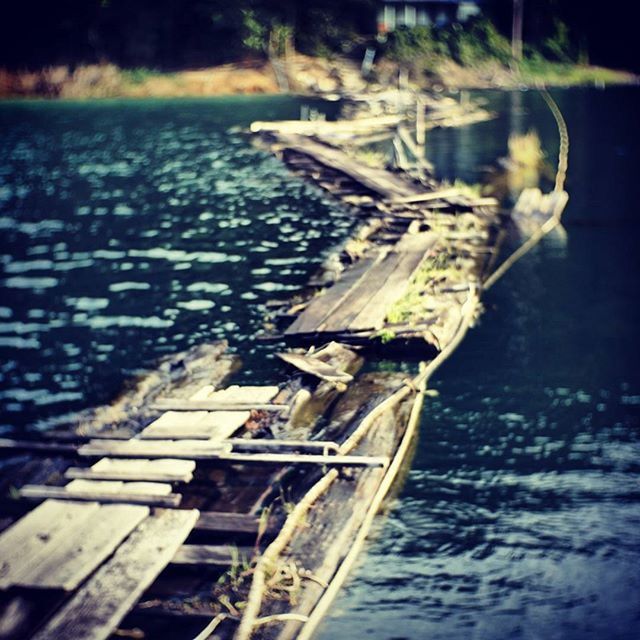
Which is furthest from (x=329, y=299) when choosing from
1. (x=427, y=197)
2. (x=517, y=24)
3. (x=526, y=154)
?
(x=517, y=24)

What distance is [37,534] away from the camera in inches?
322

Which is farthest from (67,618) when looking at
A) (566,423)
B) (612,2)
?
(612,2)

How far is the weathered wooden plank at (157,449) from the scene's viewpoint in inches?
388

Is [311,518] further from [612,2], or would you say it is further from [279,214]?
[612,2]

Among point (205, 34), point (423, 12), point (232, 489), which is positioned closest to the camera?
point (232, 489)

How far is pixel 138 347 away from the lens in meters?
15.2

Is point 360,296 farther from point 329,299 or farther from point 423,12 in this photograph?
point 423,12

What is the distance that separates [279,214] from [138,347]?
10.9 metres

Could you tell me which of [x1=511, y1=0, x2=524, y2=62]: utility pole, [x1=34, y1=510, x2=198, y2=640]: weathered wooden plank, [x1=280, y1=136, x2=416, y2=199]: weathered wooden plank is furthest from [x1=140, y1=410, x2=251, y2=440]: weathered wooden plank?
[x1=511, y1=0, x2=524, y2=62]: utility pole

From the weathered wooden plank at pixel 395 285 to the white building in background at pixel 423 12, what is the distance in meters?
59.3

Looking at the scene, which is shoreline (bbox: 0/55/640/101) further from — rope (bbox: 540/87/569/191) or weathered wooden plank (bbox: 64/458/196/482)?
weathered wooden plank (bbox: 64/458/196/482)

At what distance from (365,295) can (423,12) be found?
6790 cm

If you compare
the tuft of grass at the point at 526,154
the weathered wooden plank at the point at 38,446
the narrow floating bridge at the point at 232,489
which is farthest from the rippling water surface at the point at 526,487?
the tuft of grass at the point at 526,154

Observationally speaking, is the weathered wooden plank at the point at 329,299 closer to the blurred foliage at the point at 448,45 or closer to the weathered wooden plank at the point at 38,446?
the weathered wooden plank at the point at 38,446
